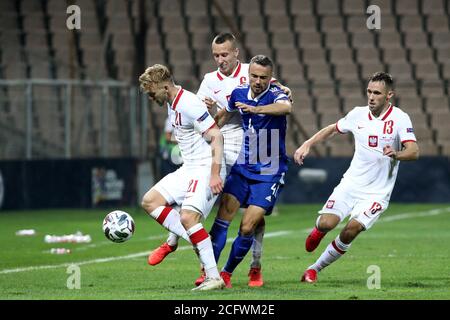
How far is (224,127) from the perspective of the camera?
11164 mm

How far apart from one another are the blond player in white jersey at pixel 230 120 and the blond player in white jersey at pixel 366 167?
1.77 feet

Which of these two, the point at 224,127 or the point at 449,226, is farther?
the point at 449,226

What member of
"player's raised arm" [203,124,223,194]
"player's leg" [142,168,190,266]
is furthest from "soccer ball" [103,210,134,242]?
"player's raised arm" [203,124,223,194]

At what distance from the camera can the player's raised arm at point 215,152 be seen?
1020 centimetres

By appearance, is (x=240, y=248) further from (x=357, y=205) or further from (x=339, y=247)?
(x=357, y=205)

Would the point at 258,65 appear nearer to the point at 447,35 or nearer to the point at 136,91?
the point at 136,91

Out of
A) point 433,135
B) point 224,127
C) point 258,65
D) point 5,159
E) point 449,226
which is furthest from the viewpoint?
point 433,135

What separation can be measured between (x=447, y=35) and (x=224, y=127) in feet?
63.8

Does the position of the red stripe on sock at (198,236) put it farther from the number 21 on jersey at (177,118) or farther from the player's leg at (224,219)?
the number 21 on jersey at (177,118)

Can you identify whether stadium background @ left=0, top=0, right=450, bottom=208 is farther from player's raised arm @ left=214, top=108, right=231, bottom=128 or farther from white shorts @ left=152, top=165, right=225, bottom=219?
white shorts @ left=152, top=165, right=225, bottom=219

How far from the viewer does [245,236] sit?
1070cm

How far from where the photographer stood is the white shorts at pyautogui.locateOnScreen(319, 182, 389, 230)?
1126 centimetres

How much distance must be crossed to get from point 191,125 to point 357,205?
1935mm
